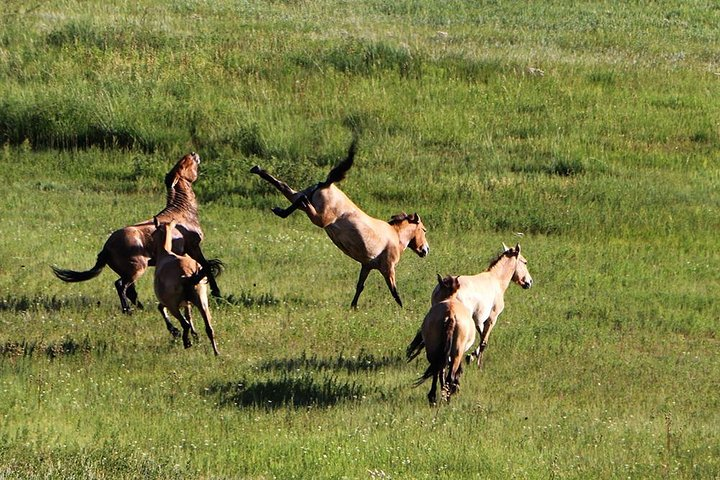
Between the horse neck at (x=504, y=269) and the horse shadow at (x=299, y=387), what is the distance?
1.67 metres

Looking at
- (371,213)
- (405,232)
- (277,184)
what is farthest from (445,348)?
(371,213)

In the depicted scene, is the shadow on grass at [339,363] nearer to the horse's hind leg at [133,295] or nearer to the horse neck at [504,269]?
the horse neck at [504,269]

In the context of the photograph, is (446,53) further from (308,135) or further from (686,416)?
(686,416)

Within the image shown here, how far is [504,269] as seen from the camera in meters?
14.0

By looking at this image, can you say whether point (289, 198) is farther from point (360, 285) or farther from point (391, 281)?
point (391, 281)

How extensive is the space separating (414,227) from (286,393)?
516 cm

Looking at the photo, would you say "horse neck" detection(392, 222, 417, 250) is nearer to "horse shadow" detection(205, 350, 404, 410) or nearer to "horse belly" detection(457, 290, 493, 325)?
"horse belly" detection(457, 290, 493, 325)

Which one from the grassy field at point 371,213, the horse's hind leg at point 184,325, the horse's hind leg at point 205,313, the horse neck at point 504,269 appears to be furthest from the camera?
the horse neck at point 504,269

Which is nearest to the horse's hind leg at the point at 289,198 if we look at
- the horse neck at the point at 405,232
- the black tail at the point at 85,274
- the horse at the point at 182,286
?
the horse neck at the point at 405,232

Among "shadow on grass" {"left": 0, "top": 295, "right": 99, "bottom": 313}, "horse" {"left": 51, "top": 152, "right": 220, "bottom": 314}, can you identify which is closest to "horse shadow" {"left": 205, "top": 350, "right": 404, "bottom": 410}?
"horse" {"left": 51, "top": 152, "right": 220, "bottom": 314}

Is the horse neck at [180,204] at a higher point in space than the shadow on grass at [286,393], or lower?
higher

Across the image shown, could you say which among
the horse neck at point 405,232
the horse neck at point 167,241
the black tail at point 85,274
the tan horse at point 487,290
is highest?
the horse neck at point 167,241

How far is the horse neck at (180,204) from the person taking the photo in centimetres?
1538

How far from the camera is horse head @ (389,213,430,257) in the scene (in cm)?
1641
